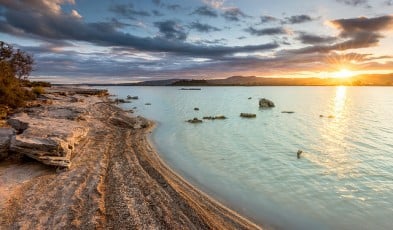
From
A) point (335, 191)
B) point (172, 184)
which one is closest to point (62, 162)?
point (172, 184)

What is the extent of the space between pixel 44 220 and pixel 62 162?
6.06 meters

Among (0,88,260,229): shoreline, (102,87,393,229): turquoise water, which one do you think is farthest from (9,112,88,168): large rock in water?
(102,87,393,229): turquoise water

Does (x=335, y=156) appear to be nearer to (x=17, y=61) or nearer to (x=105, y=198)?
(x=105, y=198)

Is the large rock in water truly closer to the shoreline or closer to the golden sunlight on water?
the shoreline

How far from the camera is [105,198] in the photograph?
1306 cm

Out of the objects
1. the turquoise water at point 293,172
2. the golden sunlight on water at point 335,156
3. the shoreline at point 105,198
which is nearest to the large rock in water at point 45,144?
the shoreline at point 105,198

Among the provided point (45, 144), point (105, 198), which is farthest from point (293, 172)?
point (45, 144)

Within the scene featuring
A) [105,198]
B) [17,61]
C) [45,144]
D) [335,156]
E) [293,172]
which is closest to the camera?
[105,198]

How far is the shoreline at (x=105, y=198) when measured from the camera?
11.0m

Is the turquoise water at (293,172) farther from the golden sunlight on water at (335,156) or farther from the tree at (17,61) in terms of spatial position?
the tree at (17,61)

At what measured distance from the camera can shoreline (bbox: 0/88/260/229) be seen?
11.0 m

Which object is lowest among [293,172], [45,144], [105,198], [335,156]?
[335,156]

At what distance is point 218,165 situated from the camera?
2158 centimetres

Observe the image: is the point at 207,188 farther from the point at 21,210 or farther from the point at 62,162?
the point at 21,210
